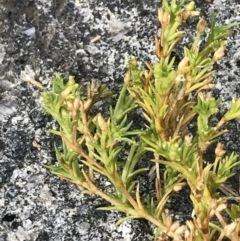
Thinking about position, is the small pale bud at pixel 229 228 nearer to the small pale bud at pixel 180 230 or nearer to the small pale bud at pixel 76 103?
the small pale bud at pixel 180 230

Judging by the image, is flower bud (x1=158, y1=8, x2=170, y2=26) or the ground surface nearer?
flower bud (x1=158, y1=8, x2=170, y2=26)

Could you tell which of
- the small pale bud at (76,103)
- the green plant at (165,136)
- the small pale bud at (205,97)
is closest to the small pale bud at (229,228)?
the green plant at (165,136)

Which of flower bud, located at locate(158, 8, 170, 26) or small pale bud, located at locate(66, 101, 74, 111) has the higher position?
flower bud, located at locate(158, 8, 170, 26)

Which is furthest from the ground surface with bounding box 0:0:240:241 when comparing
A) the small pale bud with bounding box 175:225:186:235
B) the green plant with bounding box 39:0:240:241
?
the small pale bud with bounding box 175:225:186:235

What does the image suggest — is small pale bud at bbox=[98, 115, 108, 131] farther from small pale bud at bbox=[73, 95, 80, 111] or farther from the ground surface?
the ground surface

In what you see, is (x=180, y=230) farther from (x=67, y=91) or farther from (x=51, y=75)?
(x=51, y=75)

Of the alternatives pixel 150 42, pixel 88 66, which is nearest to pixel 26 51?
pixel 88 66

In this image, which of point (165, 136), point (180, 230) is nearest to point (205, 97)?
point (165, 136)
